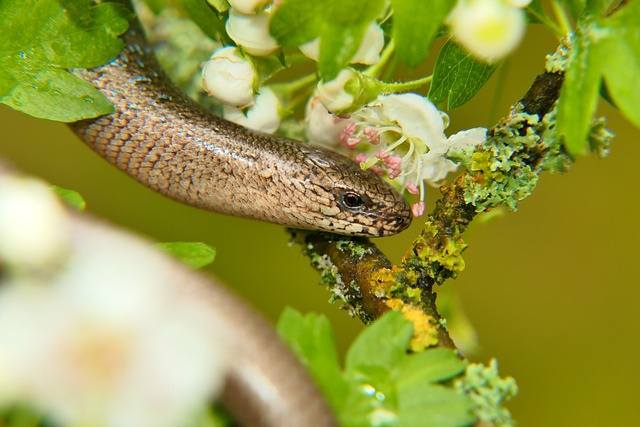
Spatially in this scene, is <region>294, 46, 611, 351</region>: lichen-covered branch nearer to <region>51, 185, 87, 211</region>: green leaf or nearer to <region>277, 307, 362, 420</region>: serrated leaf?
<region>277, 307, 362, 420</region>: serrated leaf

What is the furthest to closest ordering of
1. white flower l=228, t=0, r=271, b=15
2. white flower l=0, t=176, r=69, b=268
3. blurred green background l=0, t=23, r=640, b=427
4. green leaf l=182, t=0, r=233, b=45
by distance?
blurred green background l=0, t=23, r=640, b=427, green leaf l=182, t=0, r=233, b=45, white flower l=228, t=0, r=271, b=15, white flower l=0, t=176, r=69, b=268

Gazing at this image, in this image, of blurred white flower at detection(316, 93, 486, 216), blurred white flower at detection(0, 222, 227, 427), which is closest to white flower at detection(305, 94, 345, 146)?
blurred white flower at detection(316, 93, 486, 216)

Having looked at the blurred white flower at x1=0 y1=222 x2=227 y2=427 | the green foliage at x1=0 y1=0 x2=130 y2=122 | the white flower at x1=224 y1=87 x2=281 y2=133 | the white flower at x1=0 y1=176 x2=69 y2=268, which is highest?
the white flower at x1=224 y1=87 x2=281 y2=133

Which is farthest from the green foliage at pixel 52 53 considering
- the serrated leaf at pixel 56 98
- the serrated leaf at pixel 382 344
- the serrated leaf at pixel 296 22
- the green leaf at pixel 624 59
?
the green leaf at pixel 624 59

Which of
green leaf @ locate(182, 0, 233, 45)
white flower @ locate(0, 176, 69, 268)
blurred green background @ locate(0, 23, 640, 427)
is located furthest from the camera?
blurred green background @ locate(0, 23, 640, 427)

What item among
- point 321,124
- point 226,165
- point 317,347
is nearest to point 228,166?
point 226,165

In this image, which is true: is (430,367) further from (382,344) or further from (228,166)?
(228,166)
